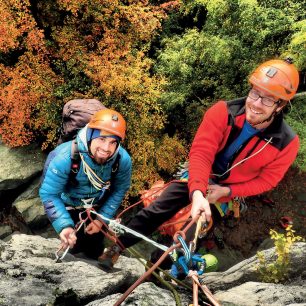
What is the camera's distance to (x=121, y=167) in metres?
3.95

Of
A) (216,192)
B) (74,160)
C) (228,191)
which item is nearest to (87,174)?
(74,160)

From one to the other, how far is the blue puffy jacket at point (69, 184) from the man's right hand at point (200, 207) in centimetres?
124

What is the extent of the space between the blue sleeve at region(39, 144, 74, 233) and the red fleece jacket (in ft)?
4.44

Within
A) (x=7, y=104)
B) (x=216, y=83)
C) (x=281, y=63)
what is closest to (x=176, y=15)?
(x=216, y=83)

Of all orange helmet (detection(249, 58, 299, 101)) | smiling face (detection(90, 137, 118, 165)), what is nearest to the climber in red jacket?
orange helmet (detection(249, 58, 299, 101))

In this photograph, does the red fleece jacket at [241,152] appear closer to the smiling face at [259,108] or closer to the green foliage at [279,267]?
the smiling face at [259,108]

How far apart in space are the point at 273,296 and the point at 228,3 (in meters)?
7.86

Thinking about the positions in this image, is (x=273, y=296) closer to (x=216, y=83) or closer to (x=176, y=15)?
(x=216, y=83)

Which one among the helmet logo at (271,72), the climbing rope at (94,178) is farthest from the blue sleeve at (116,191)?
the helmet logo at (271,72)

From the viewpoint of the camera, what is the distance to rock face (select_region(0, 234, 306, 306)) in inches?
95.8

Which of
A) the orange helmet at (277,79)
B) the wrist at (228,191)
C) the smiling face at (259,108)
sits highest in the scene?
the orange helmet at (277,79)

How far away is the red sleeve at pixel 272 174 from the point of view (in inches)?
127

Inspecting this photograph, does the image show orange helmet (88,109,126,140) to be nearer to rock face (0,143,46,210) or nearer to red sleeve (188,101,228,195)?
red sleeve (188,101,228,195)

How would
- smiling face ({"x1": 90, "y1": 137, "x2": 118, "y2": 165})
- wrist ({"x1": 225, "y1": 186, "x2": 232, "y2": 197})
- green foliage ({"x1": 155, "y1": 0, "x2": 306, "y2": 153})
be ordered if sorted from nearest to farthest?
wrist ({"x1": 225, "y1": 186, "x2": 232, "y2": 197})
smiling face ({"x1": 90, "y1": 137, "x2": 118, "y2": 165})
green foliage ({"x1": 155, "y1": 0, "x2": 306, "y2": 153})
